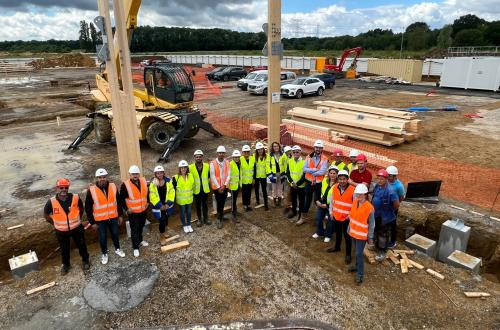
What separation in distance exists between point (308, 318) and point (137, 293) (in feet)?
9.06

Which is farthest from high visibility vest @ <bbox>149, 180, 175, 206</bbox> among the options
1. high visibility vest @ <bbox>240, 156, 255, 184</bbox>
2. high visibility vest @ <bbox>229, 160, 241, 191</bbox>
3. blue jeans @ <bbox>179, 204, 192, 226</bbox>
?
high visibility vest @ <bbox>240, 156, 255, 184</bbox>

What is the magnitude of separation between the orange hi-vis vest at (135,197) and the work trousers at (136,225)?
16 centimetres

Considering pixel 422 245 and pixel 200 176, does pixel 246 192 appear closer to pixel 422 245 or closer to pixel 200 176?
pixel 200 176

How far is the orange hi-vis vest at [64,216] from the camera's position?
223 inches

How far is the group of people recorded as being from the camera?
5.74 m

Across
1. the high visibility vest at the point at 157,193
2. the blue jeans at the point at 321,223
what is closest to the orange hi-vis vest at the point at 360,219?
the blue jeans at the point at 321,223

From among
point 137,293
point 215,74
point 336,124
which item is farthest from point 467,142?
point 215,74

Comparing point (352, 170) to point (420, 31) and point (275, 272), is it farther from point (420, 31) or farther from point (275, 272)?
point (420, 31)

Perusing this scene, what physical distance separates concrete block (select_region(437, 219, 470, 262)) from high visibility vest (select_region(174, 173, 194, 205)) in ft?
17.7

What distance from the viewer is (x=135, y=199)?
20.9 feet

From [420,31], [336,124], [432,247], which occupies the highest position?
[420,31]

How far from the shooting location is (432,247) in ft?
22.9

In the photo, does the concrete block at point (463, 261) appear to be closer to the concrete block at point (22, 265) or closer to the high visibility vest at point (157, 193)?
the high visibility vest at point (157, 193)

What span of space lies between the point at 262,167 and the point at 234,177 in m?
0.74
